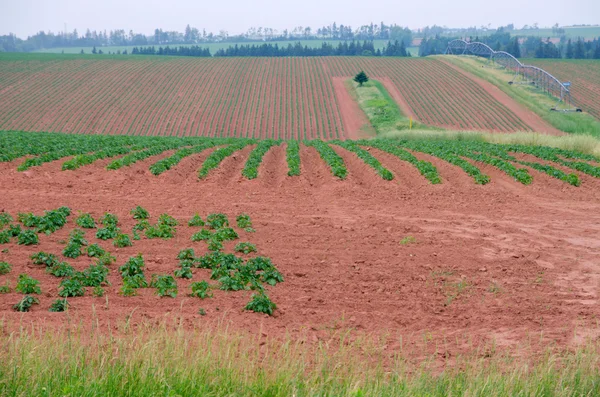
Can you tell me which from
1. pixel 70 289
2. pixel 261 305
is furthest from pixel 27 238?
pixel 261 305

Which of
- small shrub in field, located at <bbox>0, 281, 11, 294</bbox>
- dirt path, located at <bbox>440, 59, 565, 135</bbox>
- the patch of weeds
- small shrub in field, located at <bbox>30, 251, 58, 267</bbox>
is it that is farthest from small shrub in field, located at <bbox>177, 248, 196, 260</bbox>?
dirt path, located at <bbox>440, 59, 565, 135</bbox>

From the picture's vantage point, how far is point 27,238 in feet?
36.4

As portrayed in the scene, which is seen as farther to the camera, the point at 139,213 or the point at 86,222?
the point at 139,213

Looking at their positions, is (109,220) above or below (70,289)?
below

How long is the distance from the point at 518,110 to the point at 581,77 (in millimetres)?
23659

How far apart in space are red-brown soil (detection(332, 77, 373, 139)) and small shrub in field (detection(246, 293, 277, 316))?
39701 mm

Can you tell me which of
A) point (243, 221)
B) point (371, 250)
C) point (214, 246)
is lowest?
point (371, 250)

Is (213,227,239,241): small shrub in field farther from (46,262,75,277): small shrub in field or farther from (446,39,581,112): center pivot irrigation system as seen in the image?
(446,39,581,112): center pivot irrigation system

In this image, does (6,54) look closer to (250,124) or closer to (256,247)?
(250,124)

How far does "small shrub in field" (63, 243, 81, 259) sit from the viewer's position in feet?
34.3

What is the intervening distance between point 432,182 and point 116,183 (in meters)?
9.10

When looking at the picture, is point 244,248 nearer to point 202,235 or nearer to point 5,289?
point 202,235

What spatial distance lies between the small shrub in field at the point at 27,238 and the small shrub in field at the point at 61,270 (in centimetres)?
167

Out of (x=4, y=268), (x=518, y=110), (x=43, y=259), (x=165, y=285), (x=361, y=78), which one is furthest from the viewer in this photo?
(x=361, y=78)
